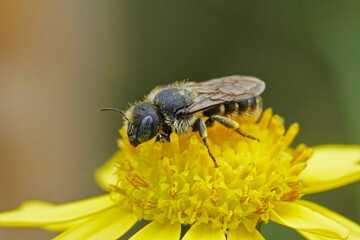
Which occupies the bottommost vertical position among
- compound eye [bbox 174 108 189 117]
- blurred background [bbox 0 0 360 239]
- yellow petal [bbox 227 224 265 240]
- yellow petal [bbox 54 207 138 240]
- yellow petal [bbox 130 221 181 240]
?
yellow petal [bbox 227 224 265 240]

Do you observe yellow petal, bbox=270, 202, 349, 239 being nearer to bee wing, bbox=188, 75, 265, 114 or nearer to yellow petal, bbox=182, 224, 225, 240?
yellow petal, bbox=182, 224, 225, 240

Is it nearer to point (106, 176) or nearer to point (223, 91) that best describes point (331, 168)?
point (223, 91)

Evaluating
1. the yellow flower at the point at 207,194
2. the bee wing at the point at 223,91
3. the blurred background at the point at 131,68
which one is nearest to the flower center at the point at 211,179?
the yellow flower at the point at 207,194

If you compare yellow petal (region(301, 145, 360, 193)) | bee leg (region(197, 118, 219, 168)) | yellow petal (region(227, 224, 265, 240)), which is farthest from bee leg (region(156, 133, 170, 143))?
yellow petal (region(301, 145, 360, 193))

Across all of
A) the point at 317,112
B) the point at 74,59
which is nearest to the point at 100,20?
the point at 74,59

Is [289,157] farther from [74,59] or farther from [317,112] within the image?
[74,59]

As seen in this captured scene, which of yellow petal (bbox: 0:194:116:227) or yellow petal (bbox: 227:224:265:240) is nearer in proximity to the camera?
yellow petal (bbox: 227:224:265:240)

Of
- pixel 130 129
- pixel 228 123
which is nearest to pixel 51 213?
pixel 130 129
